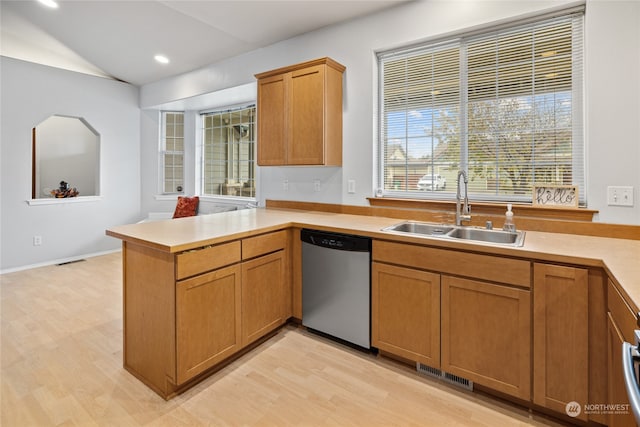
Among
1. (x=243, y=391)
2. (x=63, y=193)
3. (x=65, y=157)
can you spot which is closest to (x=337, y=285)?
(x=243, y=391)

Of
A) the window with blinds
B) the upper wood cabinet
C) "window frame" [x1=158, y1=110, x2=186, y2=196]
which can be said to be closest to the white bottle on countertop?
→ the window with blinds

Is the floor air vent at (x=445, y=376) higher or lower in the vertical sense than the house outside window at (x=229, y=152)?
lower

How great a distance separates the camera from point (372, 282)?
7.16 feet

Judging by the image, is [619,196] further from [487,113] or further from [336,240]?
[336,240]

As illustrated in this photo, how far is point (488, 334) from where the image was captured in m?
1.79

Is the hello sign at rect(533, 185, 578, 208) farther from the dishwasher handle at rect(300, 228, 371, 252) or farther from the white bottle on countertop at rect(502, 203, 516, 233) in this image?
the dishwasher handle at rect(300, 228, 371, 252)

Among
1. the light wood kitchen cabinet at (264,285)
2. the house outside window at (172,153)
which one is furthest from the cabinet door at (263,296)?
the house outside window at (172,153)

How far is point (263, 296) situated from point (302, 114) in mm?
1567

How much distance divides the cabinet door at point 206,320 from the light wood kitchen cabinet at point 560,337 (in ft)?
5.56

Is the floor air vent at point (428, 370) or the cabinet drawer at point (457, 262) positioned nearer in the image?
the cabinet drawer at point (457, 262)

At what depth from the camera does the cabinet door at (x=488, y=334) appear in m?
1.69

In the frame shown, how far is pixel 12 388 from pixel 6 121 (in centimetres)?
362

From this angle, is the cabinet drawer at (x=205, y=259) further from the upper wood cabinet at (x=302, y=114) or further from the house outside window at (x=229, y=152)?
the house outside window at (x=229, y=152)

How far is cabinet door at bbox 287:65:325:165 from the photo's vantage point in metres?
2.79
